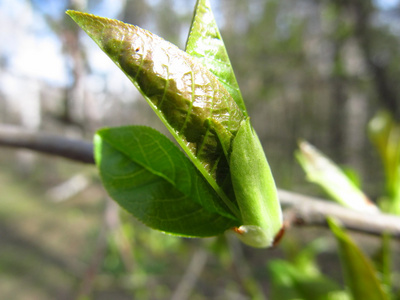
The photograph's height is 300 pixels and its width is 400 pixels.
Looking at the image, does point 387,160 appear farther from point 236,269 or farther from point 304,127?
point 304,127

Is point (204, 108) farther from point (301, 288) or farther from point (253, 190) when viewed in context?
point (301, 288)

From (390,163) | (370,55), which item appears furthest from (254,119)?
(390,163)

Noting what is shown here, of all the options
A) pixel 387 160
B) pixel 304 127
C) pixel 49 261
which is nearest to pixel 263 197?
pixel 387 160

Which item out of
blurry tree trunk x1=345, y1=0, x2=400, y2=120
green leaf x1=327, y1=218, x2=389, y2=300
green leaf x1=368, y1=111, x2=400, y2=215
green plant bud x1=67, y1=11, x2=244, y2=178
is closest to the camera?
green plant bud x1=67, y1=11, x2=244, y2=178

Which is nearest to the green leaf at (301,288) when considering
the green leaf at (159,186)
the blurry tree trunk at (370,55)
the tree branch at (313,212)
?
the tree branch at (313,212)

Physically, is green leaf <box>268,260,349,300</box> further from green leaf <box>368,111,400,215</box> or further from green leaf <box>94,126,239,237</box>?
green leaf <box>94,126,239,237</box>

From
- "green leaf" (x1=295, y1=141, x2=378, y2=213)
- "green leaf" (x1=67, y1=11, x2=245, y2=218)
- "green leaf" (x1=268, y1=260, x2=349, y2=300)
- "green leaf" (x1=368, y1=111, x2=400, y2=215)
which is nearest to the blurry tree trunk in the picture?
"green leaf" (x1=368, y1=111, x2=400, y2=215)
